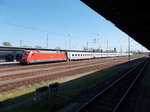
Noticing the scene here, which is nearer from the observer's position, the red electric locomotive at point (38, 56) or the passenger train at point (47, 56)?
the red electric locomotive at point (38, 56)

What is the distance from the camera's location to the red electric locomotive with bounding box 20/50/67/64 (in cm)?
2890

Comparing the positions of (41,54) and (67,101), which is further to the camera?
(41,54)

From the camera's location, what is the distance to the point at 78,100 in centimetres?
804

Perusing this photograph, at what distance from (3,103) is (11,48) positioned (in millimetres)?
29060

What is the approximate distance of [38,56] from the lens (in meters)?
30.9

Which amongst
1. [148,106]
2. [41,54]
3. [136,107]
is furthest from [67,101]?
[41,54]

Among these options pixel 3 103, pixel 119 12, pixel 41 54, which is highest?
pixel 119 12

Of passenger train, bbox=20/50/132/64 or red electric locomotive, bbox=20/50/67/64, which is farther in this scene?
passenger train, bbox=20/50/132/64

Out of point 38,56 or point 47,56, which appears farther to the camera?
point 47,56

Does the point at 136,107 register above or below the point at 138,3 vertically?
below

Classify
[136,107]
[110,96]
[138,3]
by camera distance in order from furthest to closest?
[110,96]
[136,107]
[138,3]

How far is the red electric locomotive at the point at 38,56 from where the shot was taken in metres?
28.9

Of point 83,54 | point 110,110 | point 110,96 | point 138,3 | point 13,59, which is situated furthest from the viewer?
point 83,54

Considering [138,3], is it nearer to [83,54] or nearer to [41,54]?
[41,54]
